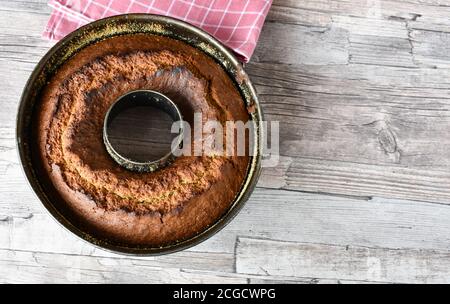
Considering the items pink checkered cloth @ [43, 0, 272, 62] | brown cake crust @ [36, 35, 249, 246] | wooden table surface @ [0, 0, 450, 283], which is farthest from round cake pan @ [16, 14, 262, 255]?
wooden table surface @ [0, 0, 450, 283]

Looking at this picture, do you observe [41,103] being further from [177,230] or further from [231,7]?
[231,7]

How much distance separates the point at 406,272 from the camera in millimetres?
1747

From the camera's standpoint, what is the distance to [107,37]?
4.98 ft

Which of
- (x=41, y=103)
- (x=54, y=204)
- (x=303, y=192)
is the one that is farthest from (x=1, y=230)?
(x=303, y=192)

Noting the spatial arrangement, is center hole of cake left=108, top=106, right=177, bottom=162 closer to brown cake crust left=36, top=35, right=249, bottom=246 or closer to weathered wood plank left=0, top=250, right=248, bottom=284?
brown cake crust left=36, top=35, right=249, bottom=246

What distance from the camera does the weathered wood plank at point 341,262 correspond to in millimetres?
1705

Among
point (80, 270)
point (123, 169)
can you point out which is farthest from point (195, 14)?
point (80, 270)

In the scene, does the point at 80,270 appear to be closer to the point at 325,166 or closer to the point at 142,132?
the point at 142,132

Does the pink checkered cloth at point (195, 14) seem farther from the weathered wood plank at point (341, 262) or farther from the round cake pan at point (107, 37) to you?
the weathered wood plank at point (341, 262)

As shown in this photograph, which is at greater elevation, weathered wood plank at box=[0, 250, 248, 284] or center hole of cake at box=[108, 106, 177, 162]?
center hole of cake at box=[108, 106, 177, 162]

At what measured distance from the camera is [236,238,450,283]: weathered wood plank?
1.71m

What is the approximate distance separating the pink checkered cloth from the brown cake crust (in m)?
0.22

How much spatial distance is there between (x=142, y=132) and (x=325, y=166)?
0.63 metres

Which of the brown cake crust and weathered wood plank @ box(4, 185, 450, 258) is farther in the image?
weathered wood plank @ box(4, 185, 450, 258)
